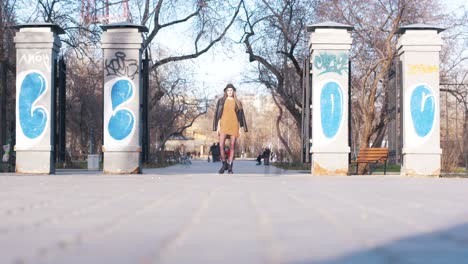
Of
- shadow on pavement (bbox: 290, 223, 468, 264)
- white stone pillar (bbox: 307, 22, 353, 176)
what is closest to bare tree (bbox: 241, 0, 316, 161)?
white stone pillar (bbox: 307, 22, 353, 176)

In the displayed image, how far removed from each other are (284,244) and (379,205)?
3.04 metres

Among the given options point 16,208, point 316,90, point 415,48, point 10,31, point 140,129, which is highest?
point 10,31

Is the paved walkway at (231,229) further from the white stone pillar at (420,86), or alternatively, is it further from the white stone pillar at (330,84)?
the white stone pillar at (420,86)

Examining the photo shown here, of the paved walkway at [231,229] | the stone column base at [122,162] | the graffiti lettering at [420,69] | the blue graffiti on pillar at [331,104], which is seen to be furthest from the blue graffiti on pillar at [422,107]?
the paved walkway at [231,229]

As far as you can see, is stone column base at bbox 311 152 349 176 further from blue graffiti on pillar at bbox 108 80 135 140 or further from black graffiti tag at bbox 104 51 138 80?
black graffiti tag at bbox 104 51 138 80

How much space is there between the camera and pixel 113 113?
15500mm

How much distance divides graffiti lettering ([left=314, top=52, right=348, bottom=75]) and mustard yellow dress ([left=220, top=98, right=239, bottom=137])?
232 centimetres

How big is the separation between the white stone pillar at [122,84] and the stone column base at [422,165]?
6442mm

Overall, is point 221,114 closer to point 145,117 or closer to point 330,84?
point 145,117

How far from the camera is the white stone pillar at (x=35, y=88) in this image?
49.2ft

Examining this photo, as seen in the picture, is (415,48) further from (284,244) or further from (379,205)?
(284,244)

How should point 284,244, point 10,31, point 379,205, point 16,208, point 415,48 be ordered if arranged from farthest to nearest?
point 10,31 → point 415,48 → point 379,205 → point 16,208 → point 284,244

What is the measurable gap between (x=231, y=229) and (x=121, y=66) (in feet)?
37.7

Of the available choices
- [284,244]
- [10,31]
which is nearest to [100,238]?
[284,244]
